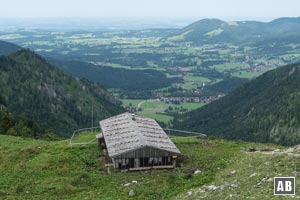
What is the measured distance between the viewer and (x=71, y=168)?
5094cm

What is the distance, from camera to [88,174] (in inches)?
1870

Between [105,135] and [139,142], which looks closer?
[139,142]

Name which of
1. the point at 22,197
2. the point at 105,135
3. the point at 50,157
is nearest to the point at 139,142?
the point at 105,135

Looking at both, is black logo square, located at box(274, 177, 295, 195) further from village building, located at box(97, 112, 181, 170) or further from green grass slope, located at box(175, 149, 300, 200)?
village building, located at box(97, 112, 181, 170)

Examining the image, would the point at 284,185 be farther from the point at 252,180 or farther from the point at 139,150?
the point at 139,150

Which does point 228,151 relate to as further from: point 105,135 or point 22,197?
point 22,197

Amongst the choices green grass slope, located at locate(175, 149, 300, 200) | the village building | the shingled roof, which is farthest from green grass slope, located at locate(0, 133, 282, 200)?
green grass slope, located at locate(175, 149, 300, 200)

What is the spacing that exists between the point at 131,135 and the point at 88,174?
9387 millimetres

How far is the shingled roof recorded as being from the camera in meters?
51.2

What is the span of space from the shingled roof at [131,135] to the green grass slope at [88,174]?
8.48 feet

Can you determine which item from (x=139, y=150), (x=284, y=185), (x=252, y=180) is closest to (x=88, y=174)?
(x=139, y=150)

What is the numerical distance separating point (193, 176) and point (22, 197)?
16838mm

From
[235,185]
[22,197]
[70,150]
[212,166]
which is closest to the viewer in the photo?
[235,185]

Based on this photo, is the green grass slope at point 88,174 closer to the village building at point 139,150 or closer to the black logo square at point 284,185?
the village building at point 139,150
